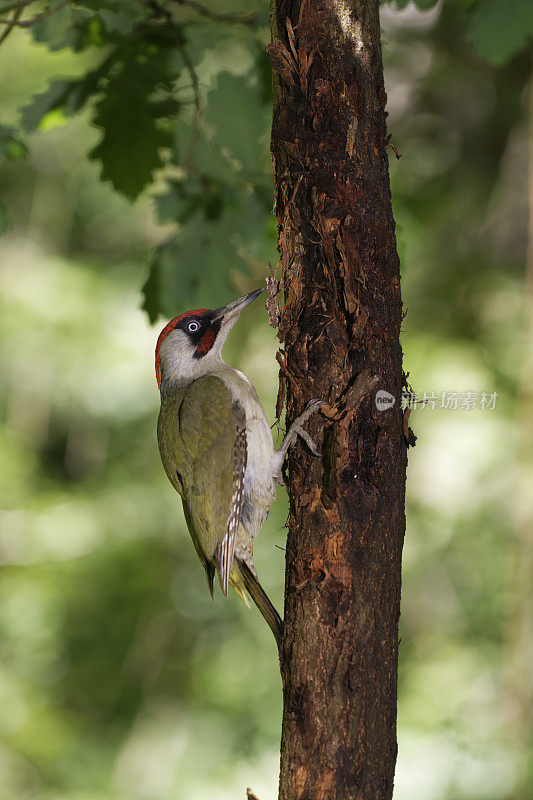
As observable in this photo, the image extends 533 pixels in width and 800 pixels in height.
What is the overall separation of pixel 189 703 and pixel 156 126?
411 centimetres

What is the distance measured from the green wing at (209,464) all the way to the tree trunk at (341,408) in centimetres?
52

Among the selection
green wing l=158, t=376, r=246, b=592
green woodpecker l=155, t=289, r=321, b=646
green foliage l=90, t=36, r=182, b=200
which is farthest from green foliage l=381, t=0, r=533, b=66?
green wing l=158, t=376, r=246, b=592

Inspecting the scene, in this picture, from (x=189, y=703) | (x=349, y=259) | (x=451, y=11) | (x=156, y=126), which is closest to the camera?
(x=349, y=259)

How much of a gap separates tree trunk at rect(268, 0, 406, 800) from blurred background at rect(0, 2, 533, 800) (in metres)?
2.52

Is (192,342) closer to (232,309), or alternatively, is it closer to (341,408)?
(232,309)

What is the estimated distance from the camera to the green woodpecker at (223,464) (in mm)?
1815

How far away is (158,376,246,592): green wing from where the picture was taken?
1822mm

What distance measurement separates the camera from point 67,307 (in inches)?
192

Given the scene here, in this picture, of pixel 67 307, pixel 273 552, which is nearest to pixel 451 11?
pixel 67 307

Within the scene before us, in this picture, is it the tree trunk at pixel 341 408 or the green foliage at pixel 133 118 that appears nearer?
the tree trunk at pixel 341 408

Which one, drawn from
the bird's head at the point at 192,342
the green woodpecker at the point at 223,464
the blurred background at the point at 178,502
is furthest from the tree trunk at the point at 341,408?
the blurred background at the point at 178,502

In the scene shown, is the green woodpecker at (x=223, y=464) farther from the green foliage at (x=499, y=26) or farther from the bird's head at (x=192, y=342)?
the green foliage at (x=499, y=26)

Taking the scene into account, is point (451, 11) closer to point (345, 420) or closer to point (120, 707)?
point (345, 420)

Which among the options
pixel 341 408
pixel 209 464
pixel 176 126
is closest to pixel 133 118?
pixel 176 126
